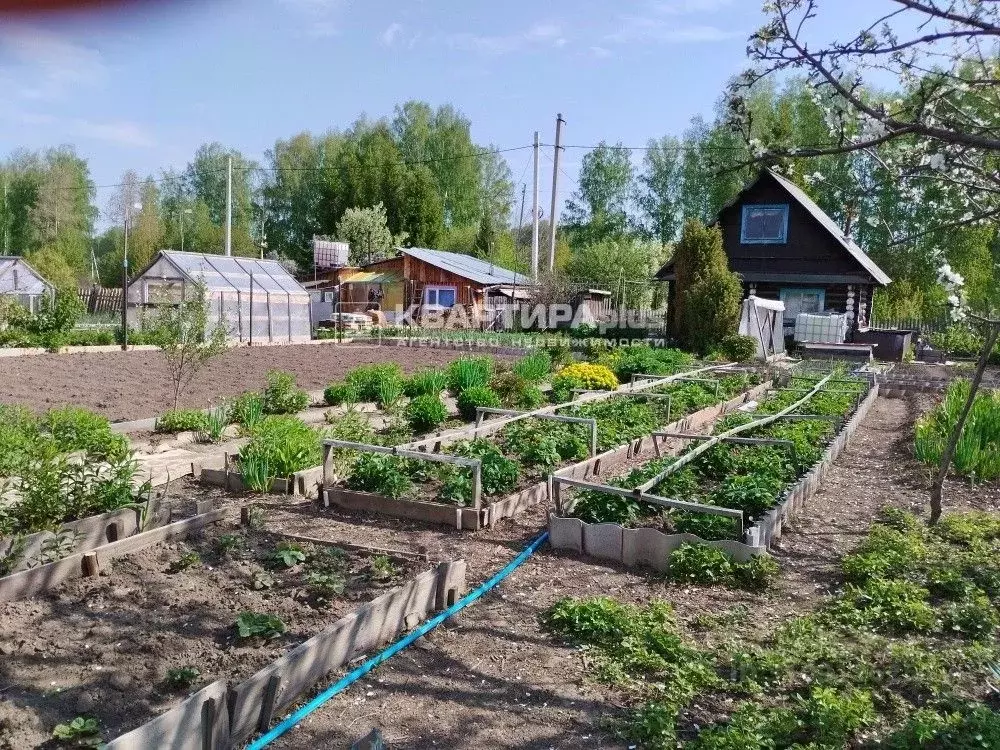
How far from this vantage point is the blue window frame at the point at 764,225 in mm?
24859

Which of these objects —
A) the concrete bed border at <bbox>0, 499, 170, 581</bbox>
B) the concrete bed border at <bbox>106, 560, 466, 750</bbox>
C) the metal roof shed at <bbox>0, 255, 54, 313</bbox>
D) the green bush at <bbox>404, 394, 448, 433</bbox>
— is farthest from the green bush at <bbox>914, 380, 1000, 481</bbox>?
the metal roof shed at <bbox>0, 255, 54, 313</bbox>

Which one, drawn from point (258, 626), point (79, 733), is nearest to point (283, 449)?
point (258, 626)

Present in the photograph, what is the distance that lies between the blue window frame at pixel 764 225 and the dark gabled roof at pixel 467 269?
10.9 metres

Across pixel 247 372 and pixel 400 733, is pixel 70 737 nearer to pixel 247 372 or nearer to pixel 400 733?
pixel 400 733

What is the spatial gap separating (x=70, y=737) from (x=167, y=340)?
23.2 feet

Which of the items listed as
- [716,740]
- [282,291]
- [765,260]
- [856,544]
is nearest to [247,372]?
[282,291]

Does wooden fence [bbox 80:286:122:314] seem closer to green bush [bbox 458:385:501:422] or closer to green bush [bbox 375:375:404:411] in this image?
green bush [bbox 375:375:404:411]

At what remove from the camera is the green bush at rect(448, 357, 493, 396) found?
11.6 m

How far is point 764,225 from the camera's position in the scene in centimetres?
2519

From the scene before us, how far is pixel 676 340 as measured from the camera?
22719 millimetres

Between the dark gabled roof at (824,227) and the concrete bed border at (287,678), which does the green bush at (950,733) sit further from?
the dark gabled roof at (824,227)

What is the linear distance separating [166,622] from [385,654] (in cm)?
113

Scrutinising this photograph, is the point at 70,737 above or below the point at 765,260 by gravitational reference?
below

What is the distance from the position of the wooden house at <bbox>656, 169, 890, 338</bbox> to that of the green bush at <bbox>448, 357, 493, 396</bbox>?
14.3 meters
